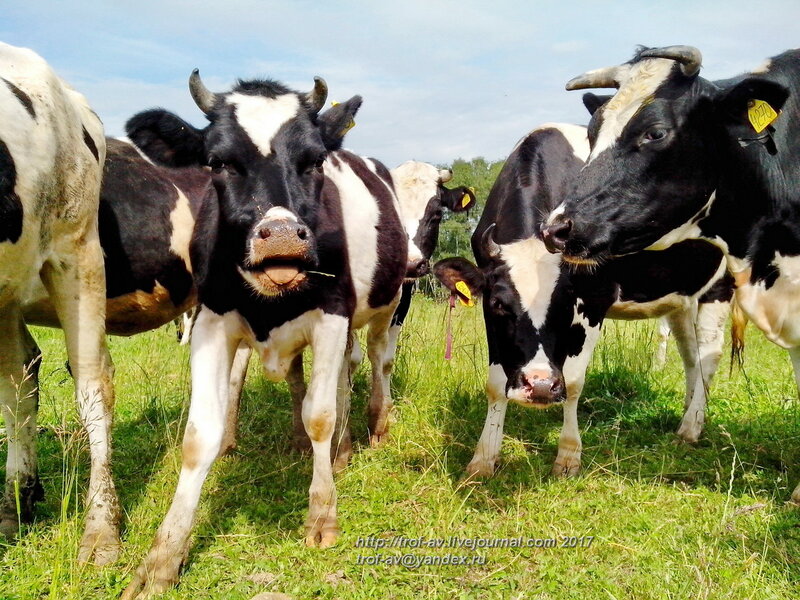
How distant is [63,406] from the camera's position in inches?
246

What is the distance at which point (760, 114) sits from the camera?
12.5 feet

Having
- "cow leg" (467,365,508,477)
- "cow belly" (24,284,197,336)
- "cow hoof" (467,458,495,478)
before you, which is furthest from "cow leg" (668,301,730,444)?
"cow belly" (24,284,197,336)

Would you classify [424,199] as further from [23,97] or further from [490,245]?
[23,97]

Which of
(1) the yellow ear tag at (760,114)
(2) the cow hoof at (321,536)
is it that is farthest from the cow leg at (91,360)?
(1) the yellow ear tag at (760,114)

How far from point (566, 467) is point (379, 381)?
1811 millimetres

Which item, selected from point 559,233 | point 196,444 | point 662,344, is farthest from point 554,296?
point 662,344

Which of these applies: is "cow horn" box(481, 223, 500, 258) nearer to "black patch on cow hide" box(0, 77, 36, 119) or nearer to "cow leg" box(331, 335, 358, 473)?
"cow leg" box(331, 335, 358, 473)

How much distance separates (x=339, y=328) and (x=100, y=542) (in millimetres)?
1683

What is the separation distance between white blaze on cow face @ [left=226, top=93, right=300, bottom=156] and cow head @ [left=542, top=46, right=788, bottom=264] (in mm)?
1562

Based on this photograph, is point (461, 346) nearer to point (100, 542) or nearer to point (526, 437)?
point (526, 437)

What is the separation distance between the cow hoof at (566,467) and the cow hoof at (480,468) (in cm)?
45

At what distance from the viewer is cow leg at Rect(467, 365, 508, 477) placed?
507 centimetres

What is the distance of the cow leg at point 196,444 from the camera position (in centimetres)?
351

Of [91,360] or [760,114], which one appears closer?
[760,114]
